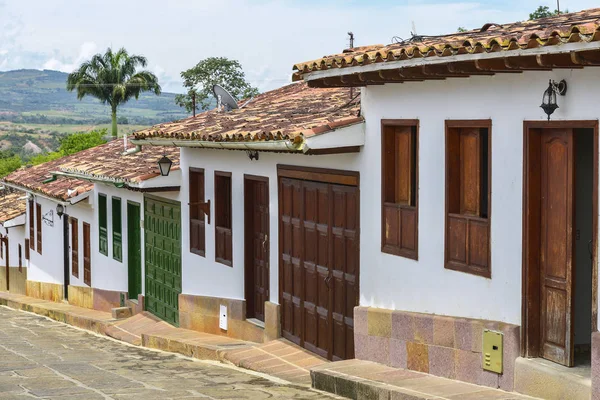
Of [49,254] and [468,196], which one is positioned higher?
[468,196]

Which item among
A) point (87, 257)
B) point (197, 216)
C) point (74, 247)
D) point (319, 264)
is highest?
point (197, 216)

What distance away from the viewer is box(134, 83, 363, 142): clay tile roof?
11008mm

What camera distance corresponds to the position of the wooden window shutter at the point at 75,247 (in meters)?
24.1

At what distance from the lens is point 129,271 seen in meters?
20.0

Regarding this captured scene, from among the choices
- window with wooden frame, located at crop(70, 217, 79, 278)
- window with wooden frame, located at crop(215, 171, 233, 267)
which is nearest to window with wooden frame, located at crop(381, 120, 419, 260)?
window with wooden frame, located at crop(215, 171, 233, 267)

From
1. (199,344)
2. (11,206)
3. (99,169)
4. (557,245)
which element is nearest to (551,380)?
(557,245)


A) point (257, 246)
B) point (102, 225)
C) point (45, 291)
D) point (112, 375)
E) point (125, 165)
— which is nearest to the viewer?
point (112, 375)

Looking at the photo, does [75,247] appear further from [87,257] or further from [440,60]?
[440,60]

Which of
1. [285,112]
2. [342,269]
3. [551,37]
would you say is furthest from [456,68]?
[285,112]

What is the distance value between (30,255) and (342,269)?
66.9 ft

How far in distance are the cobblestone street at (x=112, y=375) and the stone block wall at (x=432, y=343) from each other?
919 millimetres

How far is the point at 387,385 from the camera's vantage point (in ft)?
30.7

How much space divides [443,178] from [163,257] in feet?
29.7

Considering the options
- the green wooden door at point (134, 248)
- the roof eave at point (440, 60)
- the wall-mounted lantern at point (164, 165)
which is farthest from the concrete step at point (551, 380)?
the green wooden door at point (134, 248)
